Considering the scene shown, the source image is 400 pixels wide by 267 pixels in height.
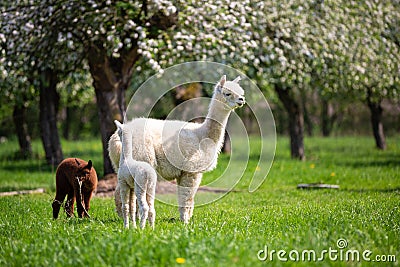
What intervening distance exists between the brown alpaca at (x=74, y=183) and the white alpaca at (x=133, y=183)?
46.1 inches

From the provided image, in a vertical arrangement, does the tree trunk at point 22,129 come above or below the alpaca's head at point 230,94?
below

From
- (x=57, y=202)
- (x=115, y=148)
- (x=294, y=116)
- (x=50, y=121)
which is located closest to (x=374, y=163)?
(x=294, y=116)

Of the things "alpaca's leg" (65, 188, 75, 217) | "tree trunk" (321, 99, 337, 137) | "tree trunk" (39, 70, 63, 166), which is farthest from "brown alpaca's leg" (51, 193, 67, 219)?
"tree trunk" (321, 99, 337, 137)

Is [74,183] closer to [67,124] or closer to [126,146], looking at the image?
[126,146]

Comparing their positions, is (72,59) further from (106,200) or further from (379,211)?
(379,211)

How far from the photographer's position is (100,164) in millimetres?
18047

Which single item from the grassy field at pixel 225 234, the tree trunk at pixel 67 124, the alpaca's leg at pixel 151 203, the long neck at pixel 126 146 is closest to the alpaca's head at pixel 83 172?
the grassy field at pixel 225 234

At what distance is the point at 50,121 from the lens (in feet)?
57.6

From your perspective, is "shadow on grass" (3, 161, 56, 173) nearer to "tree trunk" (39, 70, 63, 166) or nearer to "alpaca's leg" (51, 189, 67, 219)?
"tree trunk" (39, 70, 63, 166)

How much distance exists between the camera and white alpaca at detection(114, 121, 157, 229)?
6.51 metres

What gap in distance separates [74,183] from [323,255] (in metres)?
3.96

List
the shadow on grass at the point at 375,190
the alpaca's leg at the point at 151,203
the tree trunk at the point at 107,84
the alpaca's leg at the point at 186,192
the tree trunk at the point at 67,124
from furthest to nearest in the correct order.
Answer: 1. the tree trunk at the point at 67,124
2. the tree trunk at the point at 107,84
3. the shadow on grass at the point at 375,190
4. the alpaca's leg at the point at 186,192
5. the alpaca's leg at the point at 151,203

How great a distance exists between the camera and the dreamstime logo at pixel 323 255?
5.28 m

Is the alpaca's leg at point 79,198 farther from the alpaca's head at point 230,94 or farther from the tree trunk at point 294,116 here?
the tree trunk at point 294,116
